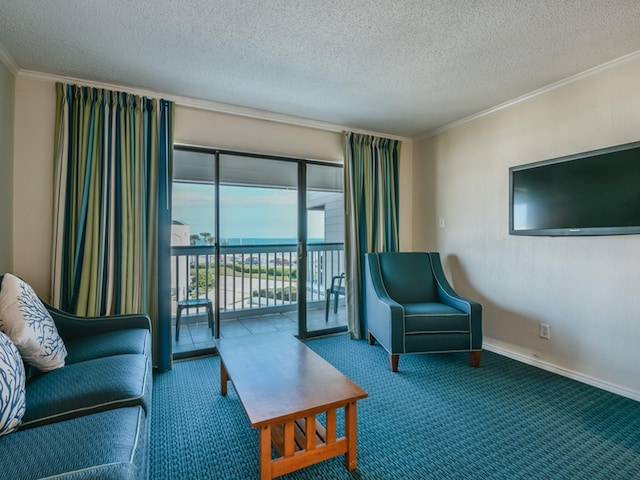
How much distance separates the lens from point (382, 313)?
284 cm

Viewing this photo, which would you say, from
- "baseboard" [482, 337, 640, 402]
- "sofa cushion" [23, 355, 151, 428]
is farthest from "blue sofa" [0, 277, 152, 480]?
"baseboard" [482, 337, 640, 402]

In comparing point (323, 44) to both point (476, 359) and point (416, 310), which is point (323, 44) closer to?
point (416, 310)

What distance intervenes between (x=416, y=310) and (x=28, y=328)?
260cm

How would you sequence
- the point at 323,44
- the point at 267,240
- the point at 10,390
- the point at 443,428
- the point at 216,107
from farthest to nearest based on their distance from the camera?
1. the point at 267,240
2. the point at 216,107
3. the point at 323,44
4. the point at 443,428
5. the point at 10,390

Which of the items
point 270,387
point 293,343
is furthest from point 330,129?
point 270,387

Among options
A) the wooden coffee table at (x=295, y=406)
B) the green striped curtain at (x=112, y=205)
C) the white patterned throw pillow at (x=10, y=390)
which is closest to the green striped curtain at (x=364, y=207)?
the wooden coffee table at (x=295, y=406)

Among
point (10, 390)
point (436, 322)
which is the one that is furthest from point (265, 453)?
point (436, 322)

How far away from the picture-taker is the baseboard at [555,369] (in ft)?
7.26

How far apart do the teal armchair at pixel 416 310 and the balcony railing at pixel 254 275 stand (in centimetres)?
73

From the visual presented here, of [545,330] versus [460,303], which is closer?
[545,330]

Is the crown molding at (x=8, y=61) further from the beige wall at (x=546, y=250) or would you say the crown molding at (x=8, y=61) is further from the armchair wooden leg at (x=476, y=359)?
the armchair wooden leg at (x=476, y=359)

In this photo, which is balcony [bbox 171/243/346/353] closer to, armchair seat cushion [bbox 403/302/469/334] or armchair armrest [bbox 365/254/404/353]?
armchair armrest [bbox 365/254/404/353]

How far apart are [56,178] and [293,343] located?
2.19m

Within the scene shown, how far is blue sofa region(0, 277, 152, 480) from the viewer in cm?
94
